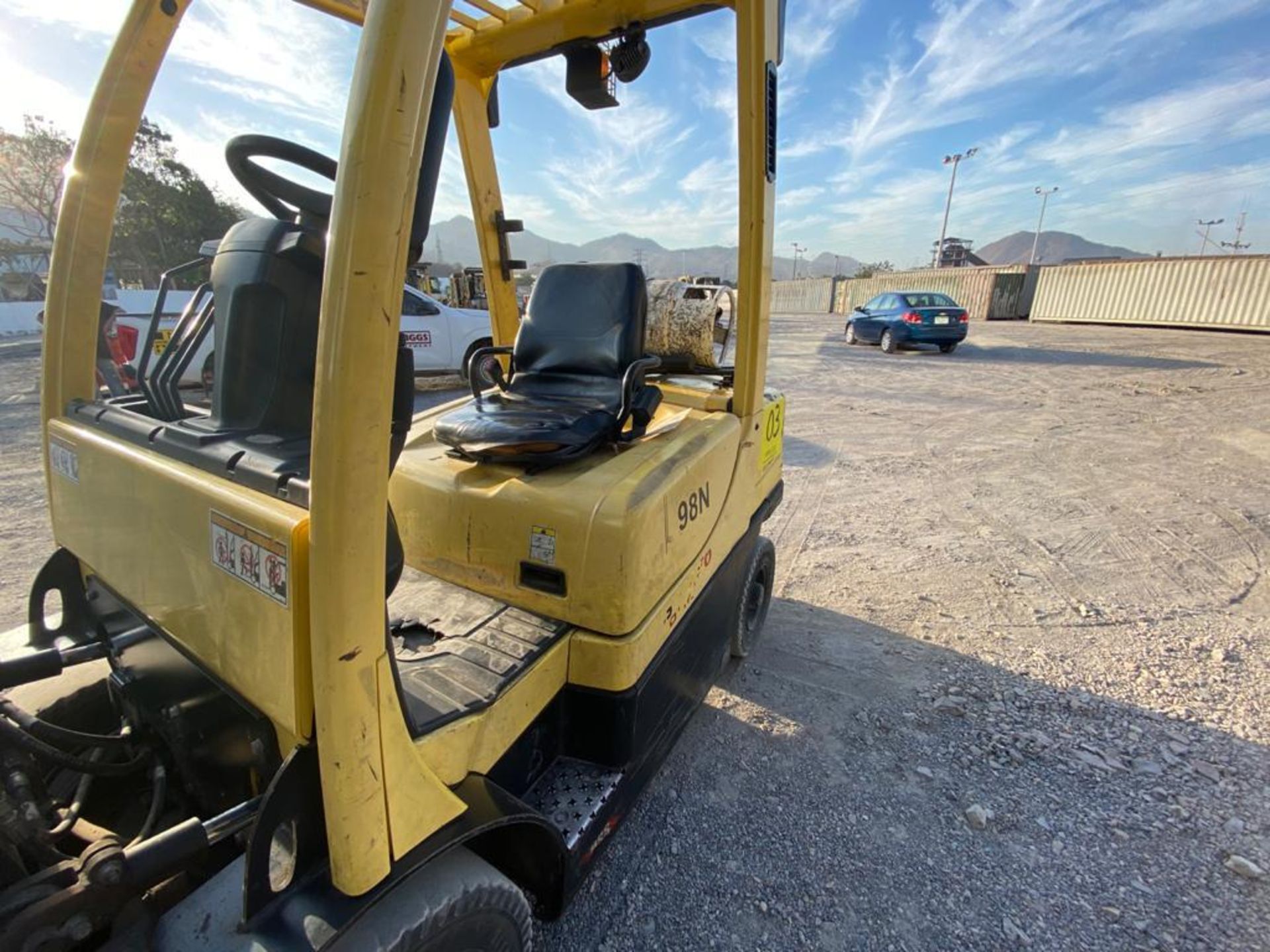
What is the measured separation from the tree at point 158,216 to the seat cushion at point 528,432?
1092 inches

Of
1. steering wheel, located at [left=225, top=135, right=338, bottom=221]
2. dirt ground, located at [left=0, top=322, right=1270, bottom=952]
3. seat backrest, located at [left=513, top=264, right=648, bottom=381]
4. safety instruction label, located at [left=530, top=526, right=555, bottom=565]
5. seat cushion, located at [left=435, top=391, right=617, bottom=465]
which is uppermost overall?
steering wheel, located at [left=225, top=135, right=338, bottom=221]

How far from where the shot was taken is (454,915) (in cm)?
122

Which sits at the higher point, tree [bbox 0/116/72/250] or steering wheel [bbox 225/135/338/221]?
tree [bbox 0/116/72/250]

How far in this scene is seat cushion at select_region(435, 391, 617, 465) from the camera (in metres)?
1.96

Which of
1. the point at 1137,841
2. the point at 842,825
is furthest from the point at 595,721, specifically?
the point at 1137,841

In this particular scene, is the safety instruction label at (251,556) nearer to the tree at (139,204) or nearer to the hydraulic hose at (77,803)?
the hydraulic hose at (77,803)

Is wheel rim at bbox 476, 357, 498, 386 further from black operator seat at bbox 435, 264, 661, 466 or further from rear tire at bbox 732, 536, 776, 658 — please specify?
rear tire at bbox 732, 536, 776, 658

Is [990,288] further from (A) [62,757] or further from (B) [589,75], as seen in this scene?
(A) [62,757]

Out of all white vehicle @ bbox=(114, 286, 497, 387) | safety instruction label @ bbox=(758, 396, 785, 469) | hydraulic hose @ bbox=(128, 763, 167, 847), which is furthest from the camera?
white vehicle @ bbox=(114, 286, 497, 387)

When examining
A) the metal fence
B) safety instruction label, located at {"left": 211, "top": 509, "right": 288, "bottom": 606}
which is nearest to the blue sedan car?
safety instruction label, located at {"left": 211, "top": 509, "right": 288, "bottom": 606}

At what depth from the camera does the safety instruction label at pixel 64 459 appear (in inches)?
64.9

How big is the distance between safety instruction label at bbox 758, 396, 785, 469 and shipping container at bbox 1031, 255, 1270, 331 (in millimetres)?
22472

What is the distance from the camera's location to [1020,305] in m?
24.8

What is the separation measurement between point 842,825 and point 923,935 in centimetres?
41
